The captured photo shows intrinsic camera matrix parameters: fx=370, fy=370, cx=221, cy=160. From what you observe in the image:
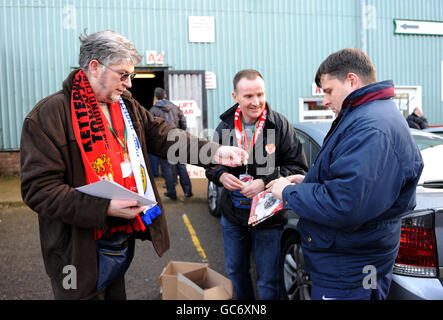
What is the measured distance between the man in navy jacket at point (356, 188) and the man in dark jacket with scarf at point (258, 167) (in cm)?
67

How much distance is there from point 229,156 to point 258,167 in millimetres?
389

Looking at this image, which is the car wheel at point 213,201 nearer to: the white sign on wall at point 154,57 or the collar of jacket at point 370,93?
the collar of jacket at point 370,93

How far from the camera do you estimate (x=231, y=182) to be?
249 cm

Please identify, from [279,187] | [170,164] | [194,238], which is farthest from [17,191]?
[279,187]

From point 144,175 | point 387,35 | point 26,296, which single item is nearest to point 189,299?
point 144,175

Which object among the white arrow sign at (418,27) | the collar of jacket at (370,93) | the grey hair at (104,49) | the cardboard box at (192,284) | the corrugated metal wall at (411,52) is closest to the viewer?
the collar of jacket at (370,93)

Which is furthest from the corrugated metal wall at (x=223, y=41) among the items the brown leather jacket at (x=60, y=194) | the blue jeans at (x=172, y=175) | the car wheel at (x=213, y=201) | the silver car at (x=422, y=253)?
the brown leather jacket at (x=60, y=194)

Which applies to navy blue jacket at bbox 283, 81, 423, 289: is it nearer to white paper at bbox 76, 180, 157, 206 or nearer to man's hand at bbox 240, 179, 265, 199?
man's hand at bbox 240, 179, 265, 199

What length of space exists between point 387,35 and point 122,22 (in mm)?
7583

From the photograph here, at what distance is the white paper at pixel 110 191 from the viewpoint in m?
1.62

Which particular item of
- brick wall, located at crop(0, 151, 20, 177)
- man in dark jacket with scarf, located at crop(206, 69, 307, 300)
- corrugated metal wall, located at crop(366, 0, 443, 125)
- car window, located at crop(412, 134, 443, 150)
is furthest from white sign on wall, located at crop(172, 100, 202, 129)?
man in dark jacket with scarf, located at crop(206, 69, 307, 300)

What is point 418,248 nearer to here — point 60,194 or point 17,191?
point 60,194

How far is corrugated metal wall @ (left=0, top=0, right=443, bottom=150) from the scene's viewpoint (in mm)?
9031
